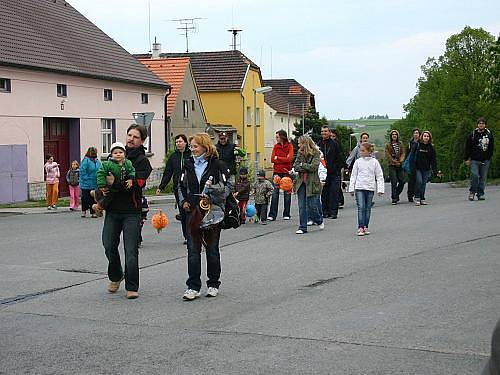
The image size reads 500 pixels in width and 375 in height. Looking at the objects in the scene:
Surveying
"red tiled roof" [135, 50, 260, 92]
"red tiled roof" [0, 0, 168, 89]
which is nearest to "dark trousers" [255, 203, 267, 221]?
"red tiled roof" [0, 0, 168, 89]

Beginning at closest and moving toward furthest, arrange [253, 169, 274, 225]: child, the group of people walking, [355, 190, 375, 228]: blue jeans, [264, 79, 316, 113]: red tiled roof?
the group of people walking, [355, 190, 375, 228]: blue jeans, [253, 169, 274, 225]: child, [264, 79, 316, 113]: red tiled roof

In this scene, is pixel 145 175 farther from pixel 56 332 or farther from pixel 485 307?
pixel 485 307

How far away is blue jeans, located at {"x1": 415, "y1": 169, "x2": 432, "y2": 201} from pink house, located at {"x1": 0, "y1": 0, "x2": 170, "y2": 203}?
15.1 metres

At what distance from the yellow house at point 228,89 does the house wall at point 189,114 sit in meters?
6.87

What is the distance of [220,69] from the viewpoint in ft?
202

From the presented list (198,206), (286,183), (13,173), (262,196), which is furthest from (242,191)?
(13,173)

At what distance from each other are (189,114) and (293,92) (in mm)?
45301

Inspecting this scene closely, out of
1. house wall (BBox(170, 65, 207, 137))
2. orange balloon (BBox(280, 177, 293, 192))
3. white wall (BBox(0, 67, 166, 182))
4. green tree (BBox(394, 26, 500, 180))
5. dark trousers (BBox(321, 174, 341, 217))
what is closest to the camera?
orange balloon (BBox(280, 177, 293, 192))

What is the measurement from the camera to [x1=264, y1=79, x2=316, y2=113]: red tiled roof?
305ft

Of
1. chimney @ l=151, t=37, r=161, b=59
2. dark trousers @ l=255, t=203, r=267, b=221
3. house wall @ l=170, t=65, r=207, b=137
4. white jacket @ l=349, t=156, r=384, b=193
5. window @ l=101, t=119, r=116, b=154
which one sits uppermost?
chimney @ l=151, t=37, r=161, b=59

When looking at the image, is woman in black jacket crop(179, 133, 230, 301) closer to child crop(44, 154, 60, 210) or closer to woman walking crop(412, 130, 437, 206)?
woman walking crop(412, 130, 437, 206)

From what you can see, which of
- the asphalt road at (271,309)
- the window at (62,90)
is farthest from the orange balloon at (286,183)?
the window at (62,90)

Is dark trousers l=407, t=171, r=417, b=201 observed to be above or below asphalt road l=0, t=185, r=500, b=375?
above

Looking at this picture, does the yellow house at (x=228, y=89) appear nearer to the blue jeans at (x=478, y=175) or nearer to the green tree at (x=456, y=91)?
the green tree at (x=456, y=91)
